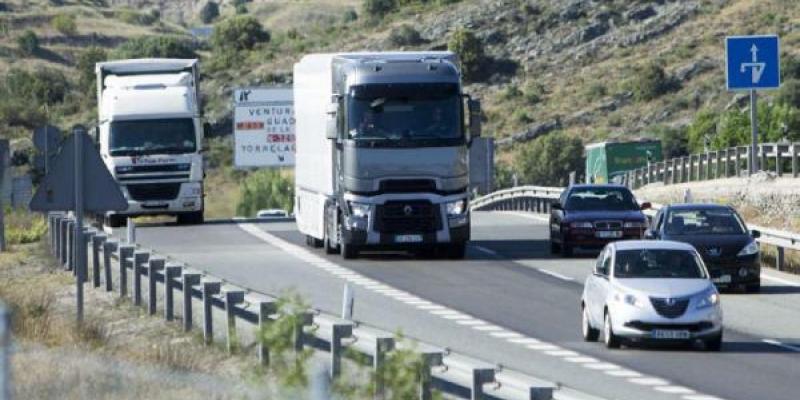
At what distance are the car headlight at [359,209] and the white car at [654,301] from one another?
503 inches

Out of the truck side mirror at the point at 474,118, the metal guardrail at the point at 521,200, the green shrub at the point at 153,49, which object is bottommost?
the metal guardrail at the point at 521,200

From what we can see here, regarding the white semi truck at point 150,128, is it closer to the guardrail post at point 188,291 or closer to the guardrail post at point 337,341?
the guardrail post at point 188,291

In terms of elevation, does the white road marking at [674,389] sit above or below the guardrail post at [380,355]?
below

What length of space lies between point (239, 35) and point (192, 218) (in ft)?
310

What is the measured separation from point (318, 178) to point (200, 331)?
17.4 metres

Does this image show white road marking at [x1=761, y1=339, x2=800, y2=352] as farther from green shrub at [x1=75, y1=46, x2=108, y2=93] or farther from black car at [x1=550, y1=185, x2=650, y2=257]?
green shrub at [x1=75, y1=46, x2=108, y2=93]

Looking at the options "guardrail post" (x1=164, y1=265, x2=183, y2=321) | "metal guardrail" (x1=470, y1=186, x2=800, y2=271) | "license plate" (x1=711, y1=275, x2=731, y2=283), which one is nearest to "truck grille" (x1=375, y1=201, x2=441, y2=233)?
"license plate" (x1=711, y1=275, x2=731, y2=283)

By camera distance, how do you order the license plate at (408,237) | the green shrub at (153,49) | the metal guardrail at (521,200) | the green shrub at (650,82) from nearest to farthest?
the license plate at (408,237), the metal guardrail at (521,200), the green shrub at (650,82), the green shrub at (153,49)

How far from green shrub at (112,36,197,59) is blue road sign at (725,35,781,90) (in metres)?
86.2

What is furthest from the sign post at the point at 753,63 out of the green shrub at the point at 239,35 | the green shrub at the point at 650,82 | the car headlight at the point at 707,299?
the green shrub at the point at 239,35

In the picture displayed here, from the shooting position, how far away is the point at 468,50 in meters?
123

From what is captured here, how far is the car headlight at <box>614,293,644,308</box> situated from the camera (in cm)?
2325

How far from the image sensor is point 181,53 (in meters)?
139

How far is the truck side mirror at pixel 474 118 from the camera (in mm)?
36219
